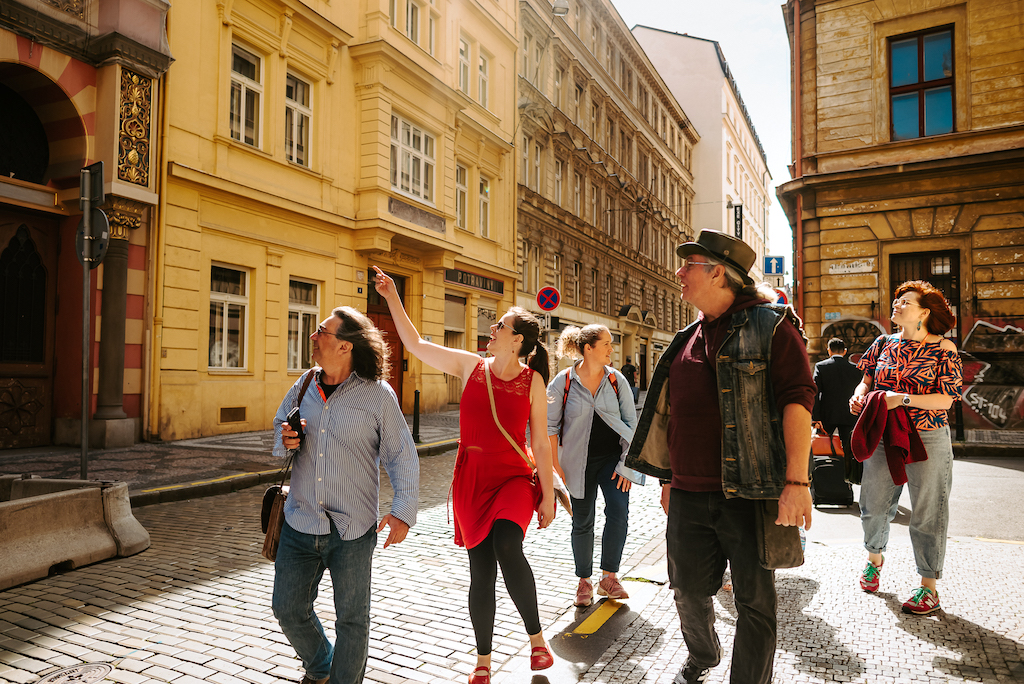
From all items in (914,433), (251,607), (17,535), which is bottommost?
(251,607)

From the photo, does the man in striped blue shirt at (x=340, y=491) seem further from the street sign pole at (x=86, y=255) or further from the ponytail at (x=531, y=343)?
the street sign pole at (x=86, y=255)

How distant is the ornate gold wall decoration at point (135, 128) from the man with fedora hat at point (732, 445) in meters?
11.2

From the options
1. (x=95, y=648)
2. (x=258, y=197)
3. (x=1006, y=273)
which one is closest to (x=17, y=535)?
(x=95, y=648)

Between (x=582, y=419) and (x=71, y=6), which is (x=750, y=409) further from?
(x=71, y=6)

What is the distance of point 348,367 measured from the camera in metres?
3.13

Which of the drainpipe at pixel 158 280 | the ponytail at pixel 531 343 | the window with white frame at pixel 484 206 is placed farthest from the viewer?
the window with white frame at pixel 484 206

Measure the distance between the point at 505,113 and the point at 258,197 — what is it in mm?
12183

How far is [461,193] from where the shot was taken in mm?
21969

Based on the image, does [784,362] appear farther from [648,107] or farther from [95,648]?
[648,107]

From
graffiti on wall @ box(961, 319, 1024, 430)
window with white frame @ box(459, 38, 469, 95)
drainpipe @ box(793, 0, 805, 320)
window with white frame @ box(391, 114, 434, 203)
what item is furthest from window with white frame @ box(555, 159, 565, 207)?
graffiti on wall @ box(961, 319, 1024, 430)

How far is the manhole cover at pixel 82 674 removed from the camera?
328 centimetres

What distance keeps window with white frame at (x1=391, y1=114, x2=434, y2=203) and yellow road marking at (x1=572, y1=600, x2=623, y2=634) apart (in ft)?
49.0

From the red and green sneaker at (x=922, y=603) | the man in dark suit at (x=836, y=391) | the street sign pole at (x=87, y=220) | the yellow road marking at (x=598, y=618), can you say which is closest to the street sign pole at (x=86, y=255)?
the street sign pole at (x=87, y=220)

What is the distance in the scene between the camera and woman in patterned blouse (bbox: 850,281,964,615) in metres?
4.25
